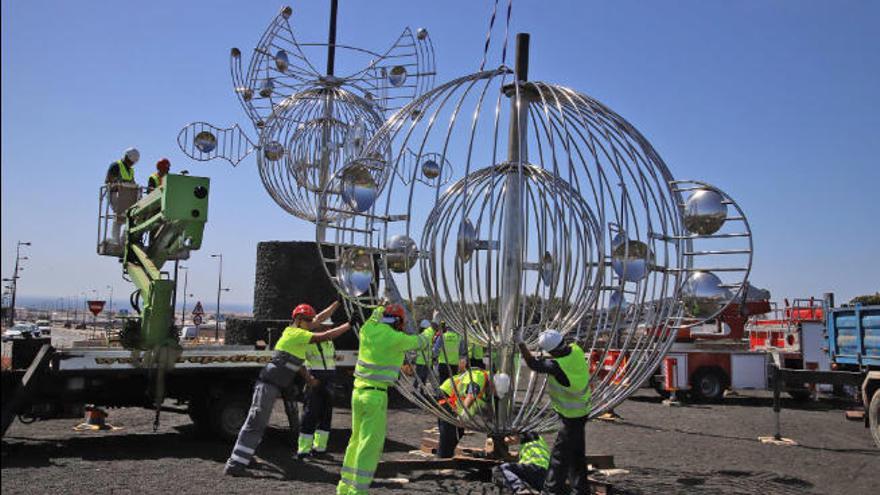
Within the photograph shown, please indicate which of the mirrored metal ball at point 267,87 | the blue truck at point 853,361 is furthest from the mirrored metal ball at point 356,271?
the blue truck at point 853,361

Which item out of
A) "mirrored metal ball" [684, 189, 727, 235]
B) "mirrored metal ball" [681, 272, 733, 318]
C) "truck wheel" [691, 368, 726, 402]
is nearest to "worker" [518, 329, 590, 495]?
"mirrored metal ball" [681, 272, 733, 318]

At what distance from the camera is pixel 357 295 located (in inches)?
266

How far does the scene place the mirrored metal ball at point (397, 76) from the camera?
12.5 metres

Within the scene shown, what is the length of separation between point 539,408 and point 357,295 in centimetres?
214

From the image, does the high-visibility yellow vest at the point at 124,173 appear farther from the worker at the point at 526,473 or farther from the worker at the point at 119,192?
the worker at the point at 526,473

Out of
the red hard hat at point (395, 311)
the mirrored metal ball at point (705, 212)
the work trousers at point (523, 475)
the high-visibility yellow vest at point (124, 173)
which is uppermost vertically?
the high-visibility yellow vest at point (124, 173)

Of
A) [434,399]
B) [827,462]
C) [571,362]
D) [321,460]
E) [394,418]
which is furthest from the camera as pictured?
[394,418]

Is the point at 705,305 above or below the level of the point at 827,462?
above

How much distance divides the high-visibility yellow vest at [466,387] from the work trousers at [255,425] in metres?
1.90

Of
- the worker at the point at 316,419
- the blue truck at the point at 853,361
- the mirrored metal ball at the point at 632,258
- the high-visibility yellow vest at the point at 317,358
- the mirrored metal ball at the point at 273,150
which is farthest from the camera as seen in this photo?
the mirrored metal ball at the point at 273,150

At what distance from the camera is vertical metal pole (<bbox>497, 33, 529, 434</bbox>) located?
7.14 m

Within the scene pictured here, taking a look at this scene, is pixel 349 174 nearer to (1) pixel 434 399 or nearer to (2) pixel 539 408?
(1) pixel 434 399

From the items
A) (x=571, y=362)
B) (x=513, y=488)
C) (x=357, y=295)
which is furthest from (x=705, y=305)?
(x=357, y=295)

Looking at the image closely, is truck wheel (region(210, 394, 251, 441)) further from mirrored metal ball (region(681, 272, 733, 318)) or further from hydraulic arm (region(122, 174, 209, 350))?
mirrored metal ball (region(681, 272, 733, 318))
